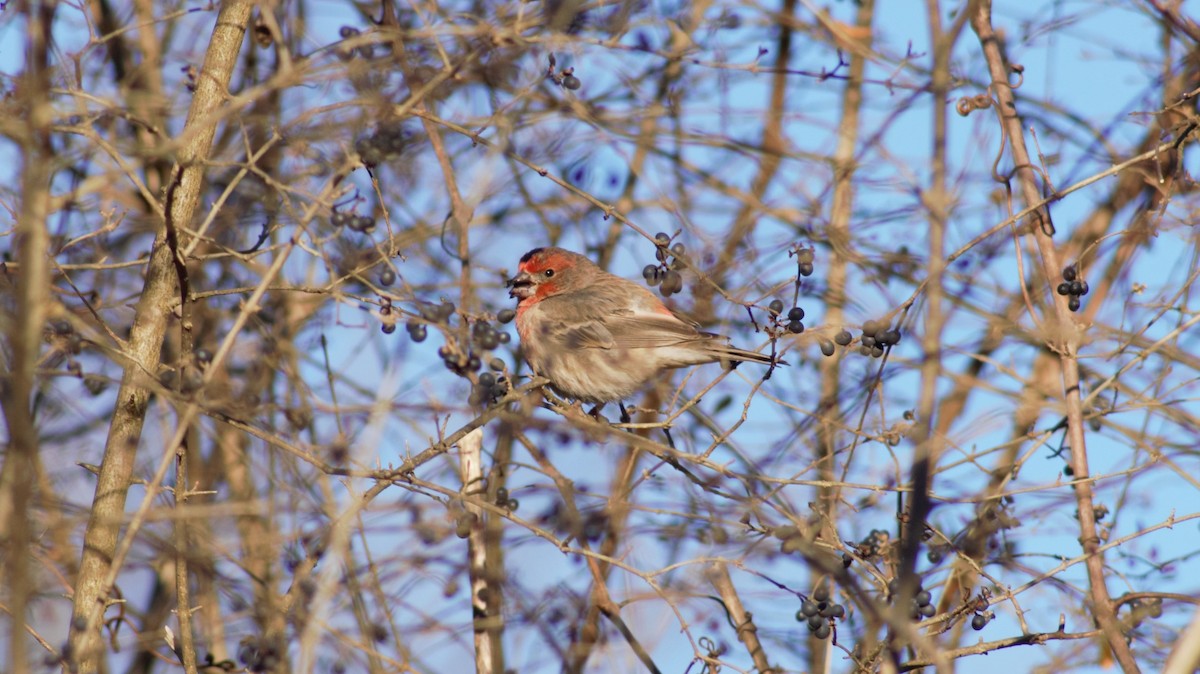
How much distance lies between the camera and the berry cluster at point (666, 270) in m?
5.47

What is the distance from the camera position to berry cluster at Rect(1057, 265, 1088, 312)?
568 centimetres

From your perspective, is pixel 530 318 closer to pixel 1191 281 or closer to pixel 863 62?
pixel 863 62

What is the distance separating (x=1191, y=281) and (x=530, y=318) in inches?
167

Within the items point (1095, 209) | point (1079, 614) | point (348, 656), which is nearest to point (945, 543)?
point (1079, 614)

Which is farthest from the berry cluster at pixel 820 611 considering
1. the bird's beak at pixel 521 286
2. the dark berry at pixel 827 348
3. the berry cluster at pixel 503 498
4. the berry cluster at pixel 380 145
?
the bird's beak at pixel 521 286

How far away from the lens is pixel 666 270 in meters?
5.62

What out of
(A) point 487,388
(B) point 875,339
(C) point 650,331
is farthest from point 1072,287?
(C) point 650,331

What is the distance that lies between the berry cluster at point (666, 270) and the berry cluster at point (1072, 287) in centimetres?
182

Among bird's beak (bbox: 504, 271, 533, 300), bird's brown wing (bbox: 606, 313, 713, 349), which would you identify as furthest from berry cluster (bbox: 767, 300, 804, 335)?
bird's beak (bbox: 504, 271, 533, 300)

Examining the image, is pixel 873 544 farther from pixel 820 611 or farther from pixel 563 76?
pixel 563 76

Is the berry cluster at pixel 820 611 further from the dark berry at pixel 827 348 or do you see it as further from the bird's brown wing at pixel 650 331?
the bird's brown wing at pixel 650 331

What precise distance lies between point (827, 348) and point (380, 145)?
2.28 metres

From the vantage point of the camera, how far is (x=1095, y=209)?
29.6 ft

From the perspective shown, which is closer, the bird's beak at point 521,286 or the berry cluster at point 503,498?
the berry cluster at point 503,498
